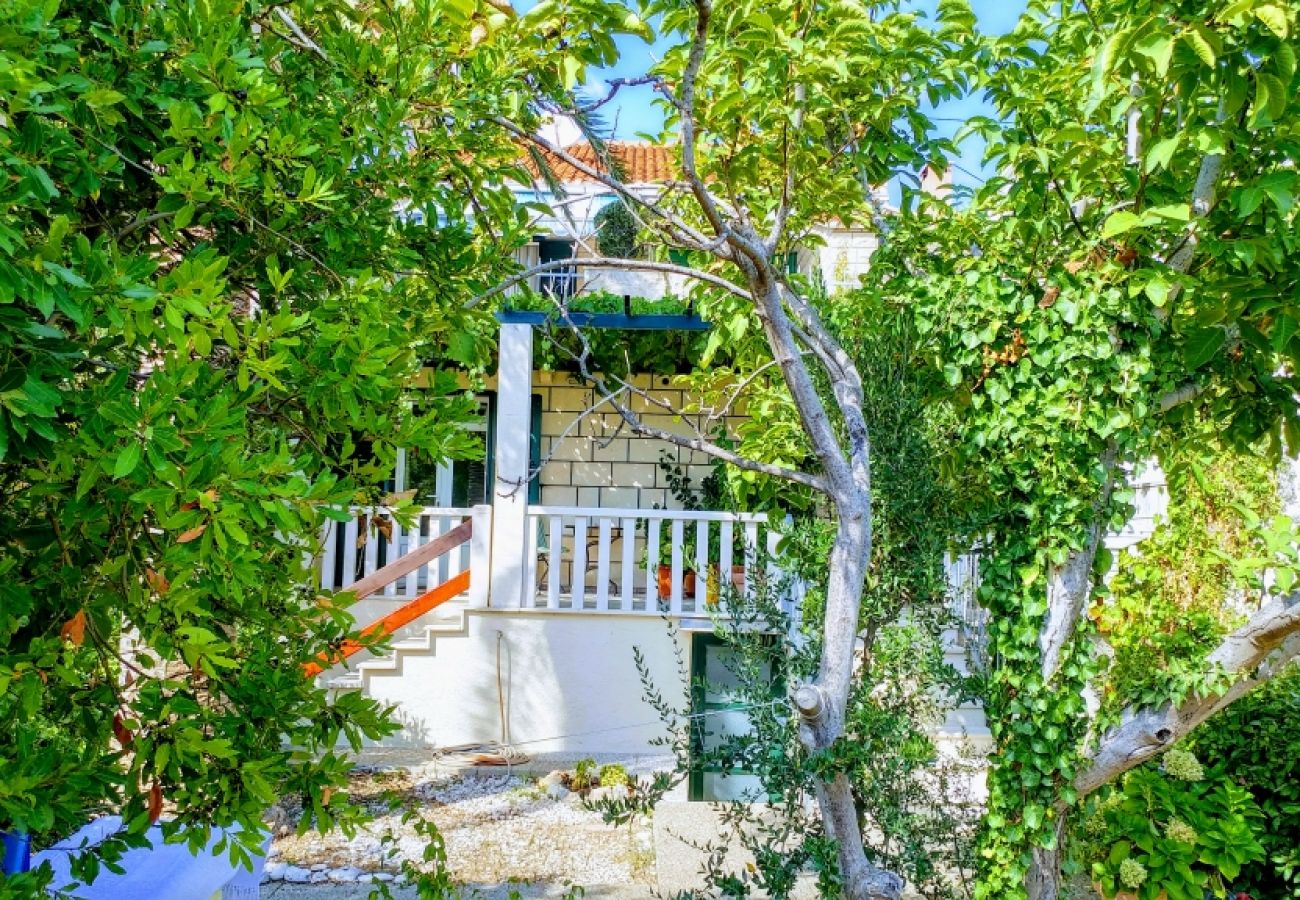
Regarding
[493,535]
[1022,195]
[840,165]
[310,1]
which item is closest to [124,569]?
[310,1]

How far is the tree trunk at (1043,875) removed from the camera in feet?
12.3

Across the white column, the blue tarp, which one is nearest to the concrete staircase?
the white column

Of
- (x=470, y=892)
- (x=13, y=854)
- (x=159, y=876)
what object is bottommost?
(x=470, y=892)

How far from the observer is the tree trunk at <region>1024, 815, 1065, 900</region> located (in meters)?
3.73

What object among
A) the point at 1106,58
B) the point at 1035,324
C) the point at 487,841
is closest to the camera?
the point at 1106,58

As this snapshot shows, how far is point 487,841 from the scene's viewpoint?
5.95 metres

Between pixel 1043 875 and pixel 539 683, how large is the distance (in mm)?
4497

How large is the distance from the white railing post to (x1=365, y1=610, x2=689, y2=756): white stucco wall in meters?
0.17

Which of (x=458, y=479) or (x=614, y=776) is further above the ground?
(x=458, y=479)

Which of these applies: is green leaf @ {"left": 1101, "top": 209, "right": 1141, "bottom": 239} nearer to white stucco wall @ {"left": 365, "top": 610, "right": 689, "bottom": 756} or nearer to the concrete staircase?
white stucco wall @ {"left": 365, "top": 610, "right": 689, "bottom": 756}

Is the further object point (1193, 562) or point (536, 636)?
point (536, 636)

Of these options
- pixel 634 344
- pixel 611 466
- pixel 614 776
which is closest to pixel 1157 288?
pixel 614 776

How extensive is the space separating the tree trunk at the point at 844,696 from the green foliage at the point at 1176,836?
5.86ft

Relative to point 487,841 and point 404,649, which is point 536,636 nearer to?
point 404,649
